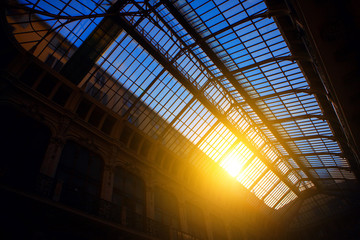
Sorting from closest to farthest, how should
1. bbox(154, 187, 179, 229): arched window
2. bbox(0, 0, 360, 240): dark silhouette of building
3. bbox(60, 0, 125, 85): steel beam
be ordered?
bbox(0, 0, 360, 240): dark silhouette of building → bbox(60, 0, 125, 85): steel beam → bbox(154, 187, 179, 229): arched window

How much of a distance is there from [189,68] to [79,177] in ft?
33.7

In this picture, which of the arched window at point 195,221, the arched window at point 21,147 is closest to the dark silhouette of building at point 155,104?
the arched window at point 21,147

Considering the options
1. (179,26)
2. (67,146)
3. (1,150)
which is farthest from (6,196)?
(179,26)

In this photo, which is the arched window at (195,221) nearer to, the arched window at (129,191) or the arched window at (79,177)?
the arched window at (129,191)

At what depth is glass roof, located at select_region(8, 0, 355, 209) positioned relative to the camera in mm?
13445

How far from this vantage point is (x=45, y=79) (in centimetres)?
1352

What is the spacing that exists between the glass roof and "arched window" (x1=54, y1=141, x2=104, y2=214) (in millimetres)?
3749

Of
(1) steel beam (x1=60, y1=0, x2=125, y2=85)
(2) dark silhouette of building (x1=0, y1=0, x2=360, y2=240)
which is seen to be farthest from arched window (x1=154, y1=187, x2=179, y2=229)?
(1) steel beam (x1=60, y1=0, x2=125, y2=85)

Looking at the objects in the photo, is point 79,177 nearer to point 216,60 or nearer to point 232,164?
point 216,60

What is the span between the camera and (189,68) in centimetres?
1845

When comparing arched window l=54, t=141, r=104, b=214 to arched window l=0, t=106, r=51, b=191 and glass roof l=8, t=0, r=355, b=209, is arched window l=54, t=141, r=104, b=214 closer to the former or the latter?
arched window l=0, t=106, r=51, b=191

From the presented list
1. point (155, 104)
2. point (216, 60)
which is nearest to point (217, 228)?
point (155, 104)

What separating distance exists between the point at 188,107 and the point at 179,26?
6064 mm

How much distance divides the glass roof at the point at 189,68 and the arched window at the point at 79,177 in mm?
3749
